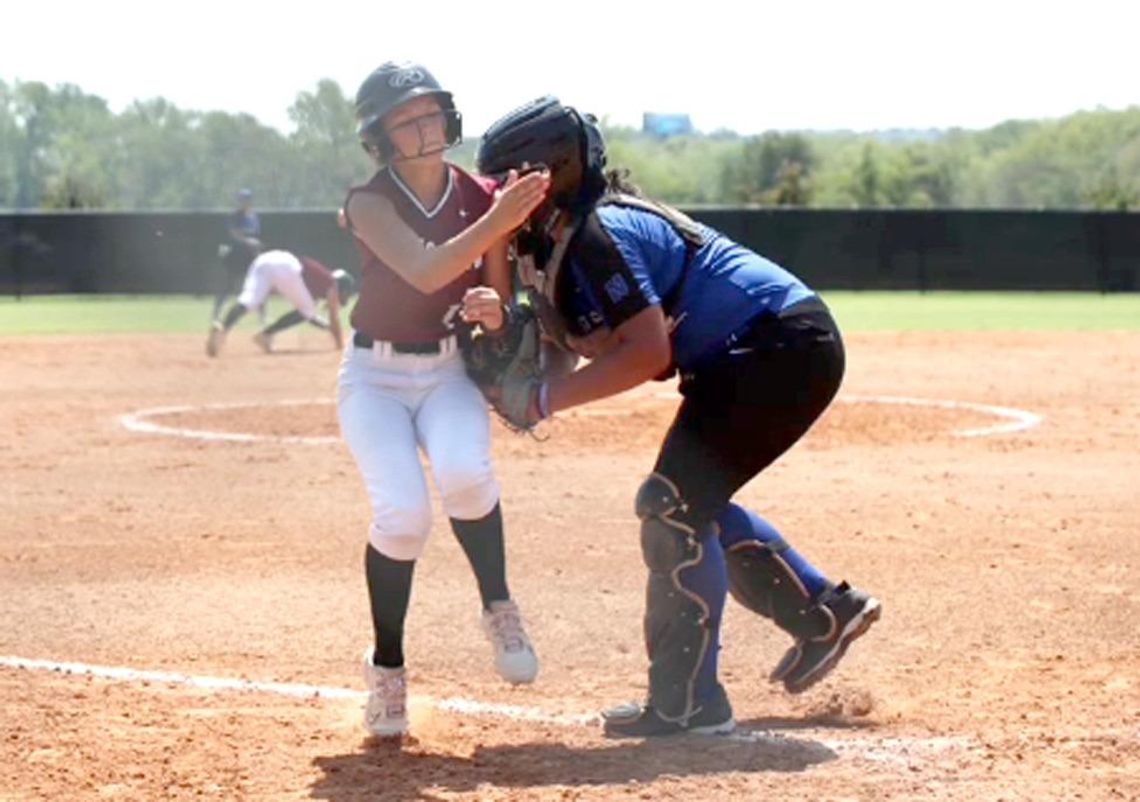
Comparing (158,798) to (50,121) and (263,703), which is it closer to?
(263,703)

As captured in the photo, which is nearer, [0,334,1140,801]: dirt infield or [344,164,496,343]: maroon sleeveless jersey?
[0,334,1140,801]: dirt infield

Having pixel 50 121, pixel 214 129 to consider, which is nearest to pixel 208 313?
pixel 214 129

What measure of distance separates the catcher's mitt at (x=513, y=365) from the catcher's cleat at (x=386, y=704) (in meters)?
0.79

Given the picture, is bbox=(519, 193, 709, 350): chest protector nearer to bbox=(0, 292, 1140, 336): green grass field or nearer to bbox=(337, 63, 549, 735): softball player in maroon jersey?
bbox=(337, 63, 549, 735): softball player in maroon jersey

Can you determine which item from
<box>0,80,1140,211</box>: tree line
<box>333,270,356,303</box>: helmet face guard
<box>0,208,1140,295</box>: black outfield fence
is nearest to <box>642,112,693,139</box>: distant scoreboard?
A: <box>0,80,1140,211</box>: tree line

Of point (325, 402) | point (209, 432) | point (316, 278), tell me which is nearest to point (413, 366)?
point (209, 432)

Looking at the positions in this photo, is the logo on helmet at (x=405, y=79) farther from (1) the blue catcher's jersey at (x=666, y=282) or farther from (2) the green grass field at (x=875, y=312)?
(2) the green grass field at (x=875, y=312)

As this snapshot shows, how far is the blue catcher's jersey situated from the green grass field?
18.7 metres

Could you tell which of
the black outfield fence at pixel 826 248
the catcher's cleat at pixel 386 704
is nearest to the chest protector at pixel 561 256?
the catcher's cleat at pixel 386 704

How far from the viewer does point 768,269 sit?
232 inches

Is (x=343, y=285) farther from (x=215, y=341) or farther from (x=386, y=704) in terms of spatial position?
(x=386, y=704)

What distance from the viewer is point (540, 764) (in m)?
5.44

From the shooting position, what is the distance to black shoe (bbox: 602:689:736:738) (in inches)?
227

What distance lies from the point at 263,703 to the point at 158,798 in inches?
47.2
